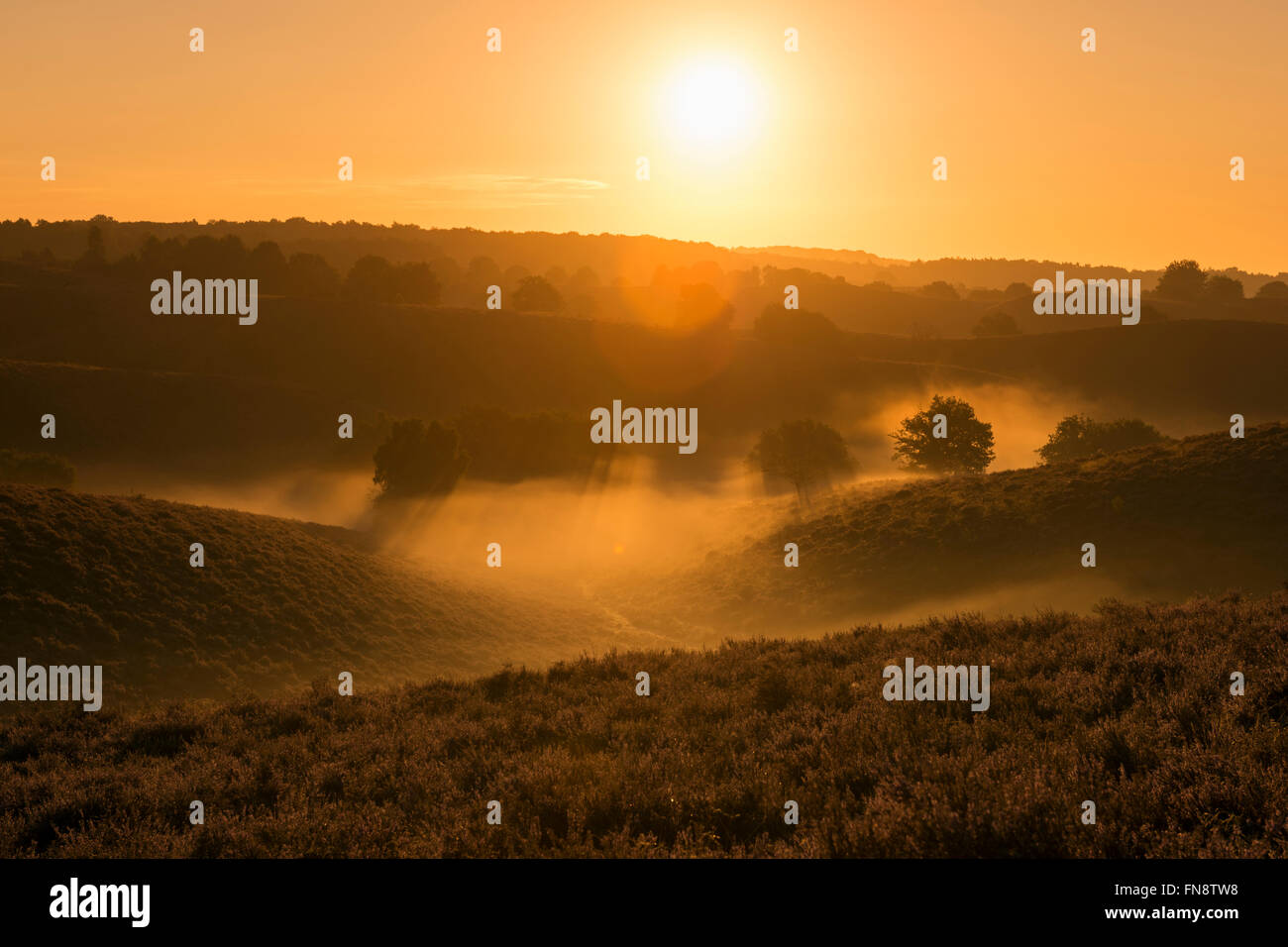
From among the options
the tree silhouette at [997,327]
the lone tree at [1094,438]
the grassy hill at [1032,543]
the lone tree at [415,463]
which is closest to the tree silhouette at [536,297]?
the lone tree at [415,463]

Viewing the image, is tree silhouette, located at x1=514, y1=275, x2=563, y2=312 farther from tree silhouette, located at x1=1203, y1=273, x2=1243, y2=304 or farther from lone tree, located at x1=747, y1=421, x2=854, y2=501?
tree silhouette, located at x1=1203, y1=273, x2=1243, y2=304

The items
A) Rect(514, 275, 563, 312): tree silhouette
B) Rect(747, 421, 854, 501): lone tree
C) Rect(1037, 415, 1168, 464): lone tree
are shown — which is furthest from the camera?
Rect(514, 275, 563, 312): tree silhouette

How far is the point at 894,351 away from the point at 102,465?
99.9 m

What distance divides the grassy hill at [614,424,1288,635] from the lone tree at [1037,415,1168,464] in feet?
85.9

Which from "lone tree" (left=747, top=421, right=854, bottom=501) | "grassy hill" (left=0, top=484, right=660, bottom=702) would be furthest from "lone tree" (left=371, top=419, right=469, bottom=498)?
"grassy hill" (left=0, top=484, right=660, bottom=702)

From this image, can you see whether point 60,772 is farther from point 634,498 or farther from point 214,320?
point 214,320

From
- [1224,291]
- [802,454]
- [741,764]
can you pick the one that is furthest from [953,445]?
[1224,291]

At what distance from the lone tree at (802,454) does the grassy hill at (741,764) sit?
46456 mm

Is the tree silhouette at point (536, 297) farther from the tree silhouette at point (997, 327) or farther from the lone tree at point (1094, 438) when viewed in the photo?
the lone tree at point (1094, 438)

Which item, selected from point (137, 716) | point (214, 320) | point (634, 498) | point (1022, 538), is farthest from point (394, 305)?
point (137, 716)

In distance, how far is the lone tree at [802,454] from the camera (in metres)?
60.2

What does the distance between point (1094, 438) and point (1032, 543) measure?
123 feet

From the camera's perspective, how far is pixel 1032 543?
32.8m

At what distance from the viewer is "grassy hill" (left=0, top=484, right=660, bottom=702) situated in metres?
22.9
